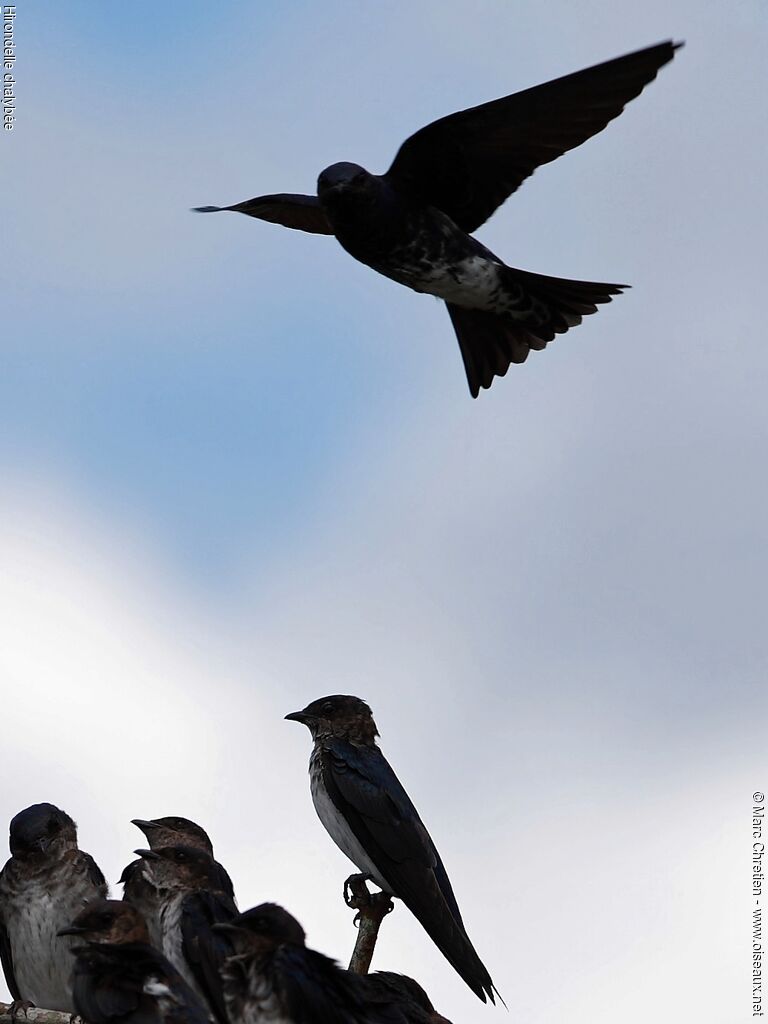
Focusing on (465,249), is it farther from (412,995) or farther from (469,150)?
(412,995)

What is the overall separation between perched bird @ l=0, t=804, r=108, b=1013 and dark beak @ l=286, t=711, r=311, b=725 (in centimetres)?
210

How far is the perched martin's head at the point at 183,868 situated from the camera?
9.66 metres

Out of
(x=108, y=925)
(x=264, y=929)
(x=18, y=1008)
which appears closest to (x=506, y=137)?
(x=108, y=925)

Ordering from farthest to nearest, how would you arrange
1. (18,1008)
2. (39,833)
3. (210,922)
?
(39,833), (18,1008), (210,922)

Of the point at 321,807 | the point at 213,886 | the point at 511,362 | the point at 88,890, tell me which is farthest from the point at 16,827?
the point at 511,362

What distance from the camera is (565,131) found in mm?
11219

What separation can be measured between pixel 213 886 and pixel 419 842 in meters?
2.22

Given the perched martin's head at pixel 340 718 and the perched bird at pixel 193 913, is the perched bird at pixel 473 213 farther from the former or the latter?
the perched bird at pixel 193 913

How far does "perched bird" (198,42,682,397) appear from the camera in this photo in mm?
11219

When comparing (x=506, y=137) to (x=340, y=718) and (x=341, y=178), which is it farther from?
(x=340, y=718)

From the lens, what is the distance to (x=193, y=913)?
9.38 meters

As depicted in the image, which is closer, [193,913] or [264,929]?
[264,929]

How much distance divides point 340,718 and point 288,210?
3317 mm

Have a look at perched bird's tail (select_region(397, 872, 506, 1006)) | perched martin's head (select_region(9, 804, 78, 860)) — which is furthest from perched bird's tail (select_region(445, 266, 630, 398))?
perched martin's head (select_region(9, 804, 78, 860))
